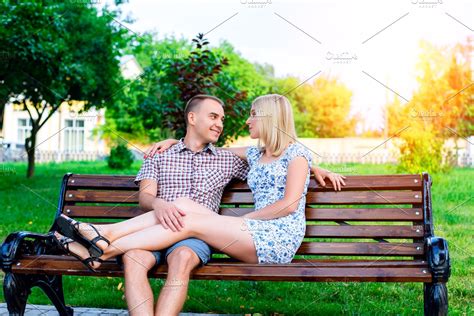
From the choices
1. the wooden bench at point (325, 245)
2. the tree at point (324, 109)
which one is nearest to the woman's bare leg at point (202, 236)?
the wooden bench at point (325, 245)

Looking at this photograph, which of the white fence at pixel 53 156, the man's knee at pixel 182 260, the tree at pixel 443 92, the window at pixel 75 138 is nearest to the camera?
the man's knee at pixel 182 260

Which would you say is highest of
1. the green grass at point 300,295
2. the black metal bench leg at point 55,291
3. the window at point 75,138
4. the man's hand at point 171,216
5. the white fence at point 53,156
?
the window at point 75,138

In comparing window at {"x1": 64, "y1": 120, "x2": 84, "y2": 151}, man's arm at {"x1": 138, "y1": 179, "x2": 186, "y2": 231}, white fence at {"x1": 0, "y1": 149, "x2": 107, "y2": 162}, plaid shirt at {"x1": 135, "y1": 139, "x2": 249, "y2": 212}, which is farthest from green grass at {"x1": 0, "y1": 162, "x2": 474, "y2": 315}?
window at {"x1": 64, "y1": 120, "x2": 84, "y2": 151}

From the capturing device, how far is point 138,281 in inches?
125

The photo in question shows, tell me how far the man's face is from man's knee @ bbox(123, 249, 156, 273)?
37.3 inches

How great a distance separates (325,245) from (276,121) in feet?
2.52

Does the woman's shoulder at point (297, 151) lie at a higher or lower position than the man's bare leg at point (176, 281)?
higher

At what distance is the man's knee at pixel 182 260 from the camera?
10.5 feet

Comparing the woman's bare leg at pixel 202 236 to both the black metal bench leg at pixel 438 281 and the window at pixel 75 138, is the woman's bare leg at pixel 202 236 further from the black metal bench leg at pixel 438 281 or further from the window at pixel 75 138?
the window at pixel 75 138

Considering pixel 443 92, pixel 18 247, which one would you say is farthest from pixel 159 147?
pixel 443 92

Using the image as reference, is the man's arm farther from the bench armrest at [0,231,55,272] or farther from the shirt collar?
the bench armrest at [0,231,55,272]

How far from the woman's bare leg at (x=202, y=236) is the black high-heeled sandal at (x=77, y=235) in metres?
0.06

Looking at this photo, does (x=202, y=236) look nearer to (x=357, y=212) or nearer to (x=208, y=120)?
Answer: (x=208, y=120)

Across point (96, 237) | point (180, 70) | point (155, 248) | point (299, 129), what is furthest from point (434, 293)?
point (299, 129)
